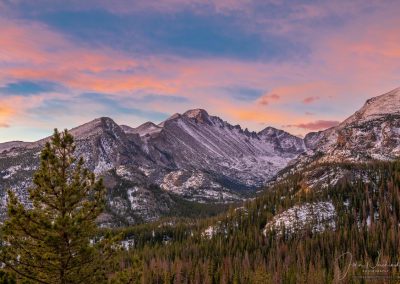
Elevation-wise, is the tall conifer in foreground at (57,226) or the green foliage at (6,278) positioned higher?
the tall conifer in foreground at (57,226)

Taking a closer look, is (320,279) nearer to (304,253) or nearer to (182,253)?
(304,253)

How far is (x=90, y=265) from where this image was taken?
2609 centimetres

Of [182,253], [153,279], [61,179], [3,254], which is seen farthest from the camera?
[182,253]

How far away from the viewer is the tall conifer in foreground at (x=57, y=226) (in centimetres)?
2397

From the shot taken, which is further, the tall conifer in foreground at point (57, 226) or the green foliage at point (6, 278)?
the tall conifer in foreground at point (57, 226)

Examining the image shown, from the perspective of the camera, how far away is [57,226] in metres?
23.7

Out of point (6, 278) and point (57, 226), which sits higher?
point (57, 226)

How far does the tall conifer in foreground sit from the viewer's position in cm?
2397

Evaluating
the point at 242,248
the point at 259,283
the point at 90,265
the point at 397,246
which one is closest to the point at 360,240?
the point at 397,246

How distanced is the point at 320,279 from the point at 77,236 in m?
113

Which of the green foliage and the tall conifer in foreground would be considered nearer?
the green foliage

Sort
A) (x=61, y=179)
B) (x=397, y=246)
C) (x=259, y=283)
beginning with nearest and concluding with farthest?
1. (x=61, y=179)
2. (x=259, y=283)
3. (x=397, y=246)

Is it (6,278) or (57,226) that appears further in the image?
(57,226)

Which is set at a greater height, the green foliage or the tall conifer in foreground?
the tall conifer in foreground
